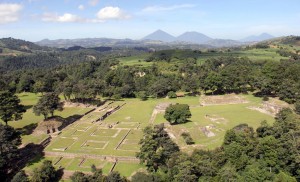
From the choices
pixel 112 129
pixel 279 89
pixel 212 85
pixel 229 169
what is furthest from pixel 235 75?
pixel 229 169

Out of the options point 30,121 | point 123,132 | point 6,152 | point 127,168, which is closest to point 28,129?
point 30,121

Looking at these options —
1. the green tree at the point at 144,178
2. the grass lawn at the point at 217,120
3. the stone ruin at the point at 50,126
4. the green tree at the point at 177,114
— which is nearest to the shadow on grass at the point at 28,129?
the stone ruin at the point at 50,126

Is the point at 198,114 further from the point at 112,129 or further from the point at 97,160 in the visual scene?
the point at 97,160

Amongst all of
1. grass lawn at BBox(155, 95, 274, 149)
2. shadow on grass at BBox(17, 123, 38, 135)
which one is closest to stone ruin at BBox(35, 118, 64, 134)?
shadow on grass at BBox(17, 123, 38, 135)

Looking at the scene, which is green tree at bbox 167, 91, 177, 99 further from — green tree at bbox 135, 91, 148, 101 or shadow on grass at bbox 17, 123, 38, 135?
shadow on grass at bbox 17, 123, 38, 135

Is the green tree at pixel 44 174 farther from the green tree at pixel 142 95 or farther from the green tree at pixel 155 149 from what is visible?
the green tree at pixel 142 95

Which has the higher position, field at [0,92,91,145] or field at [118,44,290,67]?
field at [118,44,290,67]
